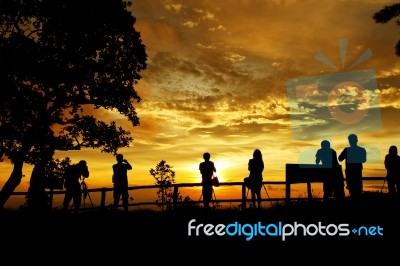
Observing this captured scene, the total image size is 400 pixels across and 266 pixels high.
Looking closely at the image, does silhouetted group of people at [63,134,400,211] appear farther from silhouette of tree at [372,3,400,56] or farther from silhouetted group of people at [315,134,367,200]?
silhouette of tree at [372,3,400,56]

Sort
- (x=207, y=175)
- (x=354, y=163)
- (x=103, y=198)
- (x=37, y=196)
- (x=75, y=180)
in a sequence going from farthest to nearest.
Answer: (x=103, y=198)
(x=75, y=180)
(x=37, y=196)
(x=207, y=175)
(x=354, y=163)

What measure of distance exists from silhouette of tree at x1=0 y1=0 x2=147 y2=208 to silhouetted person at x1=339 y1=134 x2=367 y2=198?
12591 mm

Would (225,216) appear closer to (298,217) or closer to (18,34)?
(298,217)

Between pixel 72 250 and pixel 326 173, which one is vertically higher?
pixel 326 173

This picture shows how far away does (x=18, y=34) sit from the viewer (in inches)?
794

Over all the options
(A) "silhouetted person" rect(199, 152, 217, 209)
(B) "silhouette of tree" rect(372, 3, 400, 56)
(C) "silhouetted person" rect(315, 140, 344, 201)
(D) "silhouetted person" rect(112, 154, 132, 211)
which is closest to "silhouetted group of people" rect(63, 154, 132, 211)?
(D) "silhouetted person" rect(112, 154, 132, 211)

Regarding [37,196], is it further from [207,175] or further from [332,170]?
[332,170]

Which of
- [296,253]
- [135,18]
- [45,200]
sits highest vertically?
[135,18]

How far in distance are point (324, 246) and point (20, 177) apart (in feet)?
55.4

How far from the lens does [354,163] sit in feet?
45.3

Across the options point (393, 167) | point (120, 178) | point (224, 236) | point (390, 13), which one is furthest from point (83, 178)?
point (390, 13)

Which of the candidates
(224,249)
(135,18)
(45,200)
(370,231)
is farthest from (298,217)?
(135,18)

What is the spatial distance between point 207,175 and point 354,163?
16.5 feet

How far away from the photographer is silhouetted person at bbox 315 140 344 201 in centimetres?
1399
